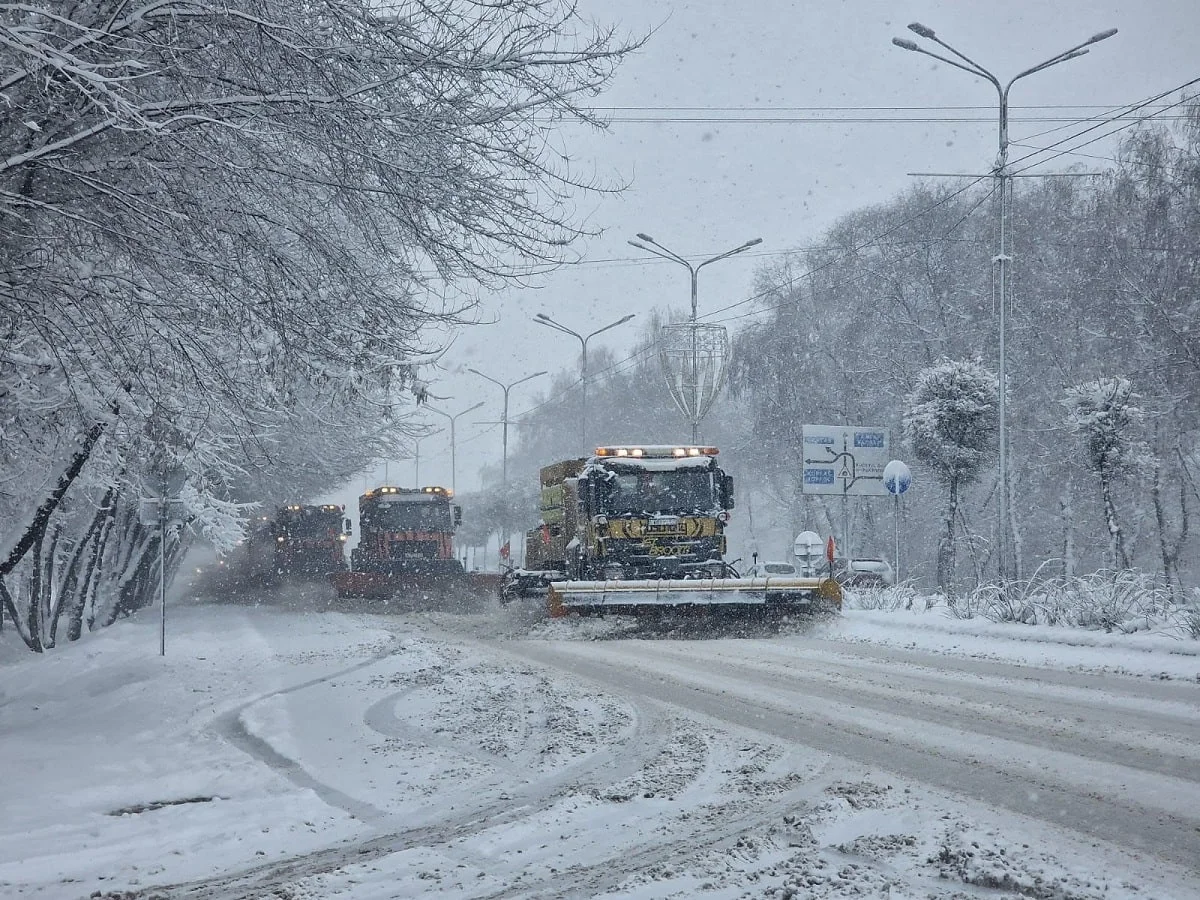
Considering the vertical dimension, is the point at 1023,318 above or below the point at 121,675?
above

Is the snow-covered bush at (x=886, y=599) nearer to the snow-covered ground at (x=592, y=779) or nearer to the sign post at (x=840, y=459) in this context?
the sign post at (x=840, y=459)

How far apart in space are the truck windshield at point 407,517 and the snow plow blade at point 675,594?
14.9 m

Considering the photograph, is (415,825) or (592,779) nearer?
(415,825)

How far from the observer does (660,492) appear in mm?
19125

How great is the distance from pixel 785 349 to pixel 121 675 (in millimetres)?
34803

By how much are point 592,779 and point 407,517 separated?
24.9 m

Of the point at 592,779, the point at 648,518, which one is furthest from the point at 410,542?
the point at 592,779

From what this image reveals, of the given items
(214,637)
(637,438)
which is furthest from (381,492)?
(637,438)

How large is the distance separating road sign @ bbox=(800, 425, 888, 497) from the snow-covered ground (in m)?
12.9

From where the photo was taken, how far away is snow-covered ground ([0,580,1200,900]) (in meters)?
4.72

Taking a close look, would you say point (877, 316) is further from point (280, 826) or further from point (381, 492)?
point (280, 826)

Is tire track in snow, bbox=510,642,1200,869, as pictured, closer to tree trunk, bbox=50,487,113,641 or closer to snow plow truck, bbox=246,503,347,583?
tree trunk, bbox=50,487,113,641

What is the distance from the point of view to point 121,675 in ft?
41.9

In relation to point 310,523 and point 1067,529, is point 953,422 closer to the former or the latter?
point 1067,529
